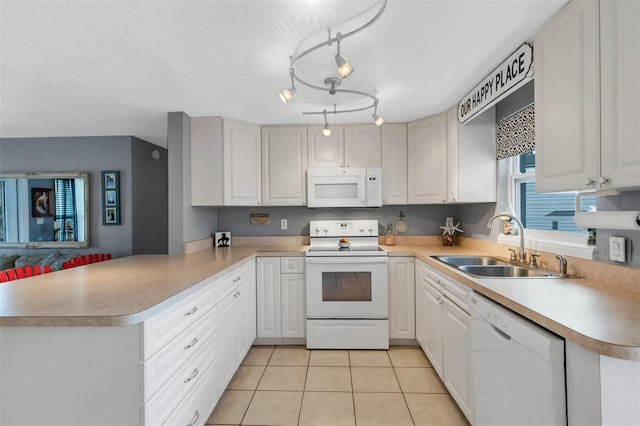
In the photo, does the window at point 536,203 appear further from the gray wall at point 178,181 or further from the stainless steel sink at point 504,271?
the gray wall at point 178,181

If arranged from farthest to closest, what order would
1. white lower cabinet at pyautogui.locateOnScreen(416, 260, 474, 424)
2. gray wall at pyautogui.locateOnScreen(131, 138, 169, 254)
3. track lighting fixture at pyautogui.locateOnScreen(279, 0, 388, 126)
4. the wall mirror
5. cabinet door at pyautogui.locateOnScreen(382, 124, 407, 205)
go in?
gray wall at pyautogui.locateOnScreen(131, 138, 169, 254)
the wall mirror
cabinet door at pyautogui.locateOnScreen(382, 124, 407, 205)
white lower cabinet at pyautogui.locateOnScreen(416, 260, 474, 424)
track lighting fixture at pyautogui.locateOnScreen(279, 0, 388, 126)

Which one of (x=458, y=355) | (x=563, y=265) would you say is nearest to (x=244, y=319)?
(x=458, y=355)

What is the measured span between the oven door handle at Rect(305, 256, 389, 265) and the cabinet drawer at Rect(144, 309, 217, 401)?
1120 mm

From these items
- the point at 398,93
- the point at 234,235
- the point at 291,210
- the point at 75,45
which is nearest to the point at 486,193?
the point at 398,93

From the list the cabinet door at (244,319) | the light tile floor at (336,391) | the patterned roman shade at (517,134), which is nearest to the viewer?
the light tile floor at (336,391)

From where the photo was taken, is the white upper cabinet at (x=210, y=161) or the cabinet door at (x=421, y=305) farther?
the white upper cabinet at (x=210, y=161)

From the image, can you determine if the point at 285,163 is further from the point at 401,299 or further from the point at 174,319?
the point at 174,319

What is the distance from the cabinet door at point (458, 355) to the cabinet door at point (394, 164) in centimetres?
132

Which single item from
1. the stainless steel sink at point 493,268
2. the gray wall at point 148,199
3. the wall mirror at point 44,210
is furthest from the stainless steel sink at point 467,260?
the wall mirror at point 44,210

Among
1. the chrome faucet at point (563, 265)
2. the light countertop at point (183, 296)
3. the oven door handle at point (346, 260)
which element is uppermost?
the chrome faucet at point (563, 265)

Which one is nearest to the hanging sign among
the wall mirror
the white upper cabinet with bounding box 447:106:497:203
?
the white upper cabinet with bounding box 447:106:497:203

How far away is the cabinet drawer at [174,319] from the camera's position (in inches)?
44.9

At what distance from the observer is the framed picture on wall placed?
3562mm

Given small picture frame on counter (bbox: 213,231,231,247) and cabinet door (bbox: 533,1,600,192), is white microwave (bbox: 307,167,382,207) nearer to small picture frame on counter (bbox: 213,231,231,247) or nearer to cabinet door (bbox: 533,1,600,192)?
small picture frame on counter (bbox: 213,231,231,247)
